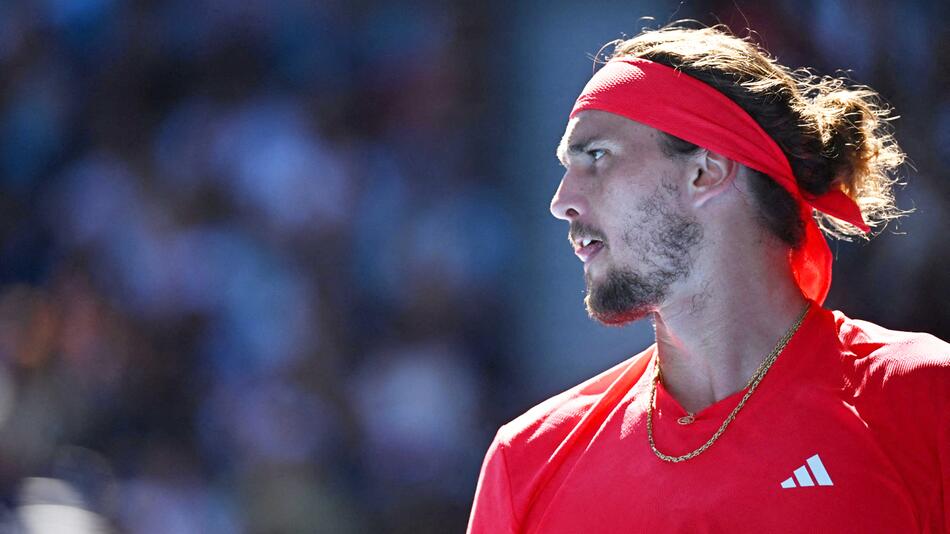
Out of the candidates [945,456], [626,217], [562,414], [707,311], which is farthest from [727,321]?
[945,456]

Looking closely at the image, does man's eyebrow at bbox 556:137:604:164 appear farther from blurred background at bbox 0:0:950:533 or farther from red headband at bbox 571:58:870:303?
blurred background at bbox 0:0:950:533

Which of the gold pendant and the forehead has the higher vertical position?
the forehead

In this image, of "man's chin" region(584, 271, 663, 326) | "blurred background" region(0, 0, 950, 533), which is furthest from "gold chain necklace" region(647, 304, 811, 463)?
"blurred background" region(0, 0, 950, 533)

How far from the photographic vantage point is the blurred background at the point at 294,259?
4.84m

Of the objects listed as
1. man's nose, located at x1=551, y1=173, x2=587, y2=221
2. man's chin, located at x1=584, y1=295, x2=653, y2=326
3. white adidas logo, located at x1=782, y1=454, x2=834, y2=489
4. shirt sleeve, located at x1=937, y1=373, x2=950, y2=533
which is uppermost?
man's nose, located at x1=551, y1=173, x2=587, y2=221

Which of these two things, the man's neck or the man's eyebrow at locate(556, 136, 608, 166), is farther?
the man's eyebrow at locate(556, 136, 608, 166)

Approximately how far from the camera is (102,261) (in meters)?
5.79

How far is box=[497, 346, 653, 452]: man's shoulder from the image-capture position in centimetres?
238

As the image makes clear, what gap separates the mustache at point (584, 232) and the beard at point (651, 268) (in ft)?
0.21

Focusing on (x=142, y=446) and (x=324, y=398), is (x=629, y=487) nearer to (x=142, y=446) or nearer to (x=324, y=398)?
(x=324, y=398)

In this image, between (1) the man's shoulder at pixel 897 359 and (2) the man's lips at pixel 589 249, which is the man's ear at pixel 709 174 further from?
(1) the man's shoulder at pixel 897 359

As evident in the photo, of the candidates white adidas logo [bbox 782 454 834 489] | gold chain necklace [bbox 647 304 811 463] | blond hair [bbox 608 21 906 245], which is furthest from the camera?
blond hair [bbox 608 21 906 245]

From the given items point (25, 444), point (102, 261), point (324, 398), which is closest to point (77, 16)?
point (102, 261)

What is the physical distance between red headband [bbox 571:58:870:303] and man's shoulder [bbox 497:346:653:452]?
1.41 ft
